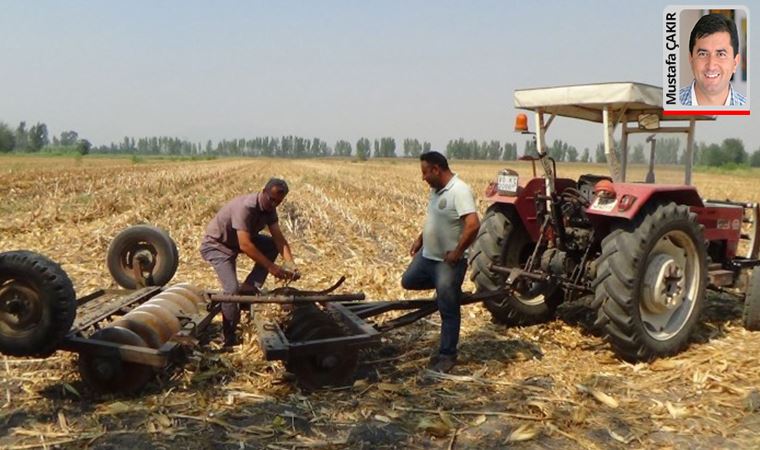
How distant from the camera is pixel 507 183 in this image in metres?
5.61

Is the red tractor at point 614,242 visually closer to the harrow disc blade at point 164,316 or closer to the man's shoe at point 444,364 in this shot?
the man's shoe at point 444,364

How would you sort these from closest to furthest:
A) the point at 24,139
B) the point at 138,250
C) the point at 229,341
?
1. the point at 229,341
2. the point at 138,250
3. the point at 24,139

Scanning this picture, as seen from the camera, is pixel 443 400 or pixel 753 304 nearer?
pixel 443 400

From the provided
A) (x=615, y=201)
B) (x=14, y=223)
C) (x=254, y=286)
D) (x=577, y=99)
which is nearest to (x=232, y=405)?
(x=254, y=286)

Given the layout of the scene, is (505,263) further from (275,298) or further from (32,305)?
(32,305)

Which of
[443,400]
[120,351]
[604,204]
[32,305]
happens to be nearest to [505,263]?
[604,204]

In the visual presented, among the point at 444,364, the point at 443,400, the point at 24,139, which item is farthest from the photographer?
the point at 24,139

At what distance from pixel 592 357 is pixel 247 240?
120 inches

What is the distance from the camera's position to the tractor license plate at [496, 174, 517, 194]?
A: 5543 mm

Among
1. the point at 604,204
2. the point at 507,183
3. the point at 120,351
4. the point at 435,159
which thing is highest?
the point at 435,159

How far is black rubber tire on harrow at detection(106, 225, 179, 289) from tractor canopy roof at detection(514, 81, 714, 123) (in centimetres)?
370

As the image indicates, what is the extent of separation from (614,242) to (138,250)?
4.55 meters

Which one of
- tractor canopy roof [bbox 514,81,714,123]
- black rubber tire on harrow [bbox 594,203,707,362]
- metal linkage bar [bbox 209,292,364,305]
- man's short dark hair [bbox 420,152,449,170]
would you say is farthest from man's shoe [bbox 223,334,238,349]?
tractor canopy roof [bbox 514,81,714,123]

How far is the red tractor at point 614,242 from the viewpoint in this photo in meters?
4.84
